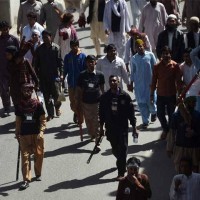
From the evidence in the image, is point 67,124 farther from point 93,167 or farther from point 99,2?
point 99,2

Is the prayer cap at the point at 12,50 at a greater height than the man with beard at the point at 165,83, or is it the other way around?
the prayer cap at the point at 12,50

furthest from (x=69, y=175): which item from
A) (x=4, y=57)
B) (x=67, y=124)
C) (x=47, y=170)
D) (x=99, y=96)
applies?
(x=4, y=57)

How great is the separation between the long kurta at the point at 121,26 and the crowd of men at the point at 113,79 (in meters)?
0.02

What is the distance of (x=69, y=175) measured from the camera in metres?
14.2

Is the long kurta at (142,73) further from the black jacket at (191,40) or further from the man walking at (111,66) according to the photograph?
the black jacket at (191,40)

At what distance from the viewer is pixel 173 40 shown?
16438 mm

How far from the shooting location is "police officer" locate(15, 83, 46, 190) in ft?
44.8

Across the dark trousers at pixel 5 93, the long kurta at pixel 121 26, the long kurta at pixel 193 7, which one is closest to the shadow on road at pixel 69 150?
the dark trousers at pixel 5 93

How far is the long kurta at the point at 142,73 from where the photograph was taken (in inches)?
625

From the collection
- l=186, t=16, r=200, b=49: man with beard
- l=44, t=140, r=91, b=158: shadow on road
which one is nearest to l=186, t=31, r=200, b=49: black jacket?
l=186, t=16, r=200, b=49: man with beard

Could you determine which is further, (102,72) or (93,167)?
(102,72)

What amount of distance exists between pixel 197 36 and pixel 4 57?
3.58m

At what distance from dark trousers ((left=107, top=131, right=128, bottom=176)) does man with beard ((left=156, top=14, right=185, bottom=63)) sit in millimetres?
3093

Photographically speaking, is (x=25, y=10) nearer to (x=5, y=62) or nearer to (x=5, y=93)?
(x=5, y=62)
